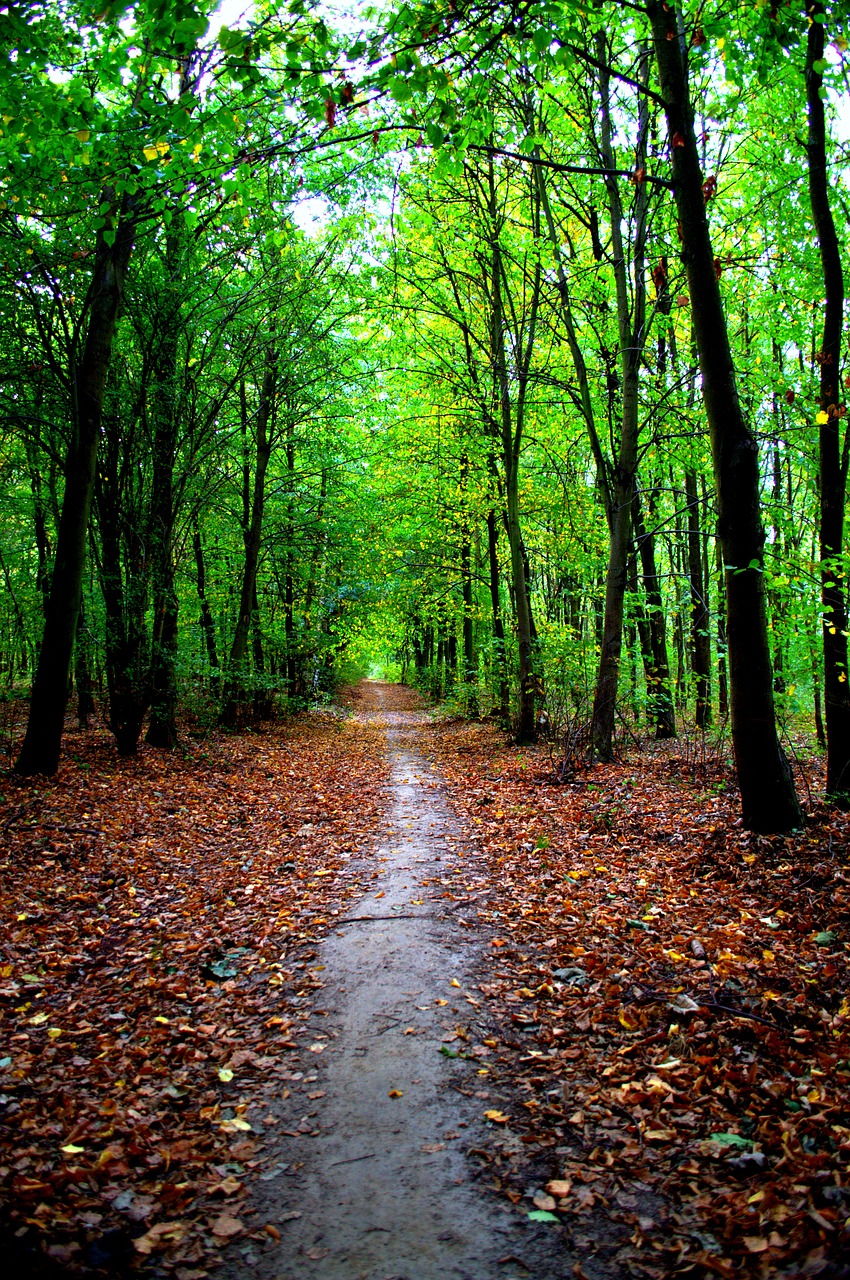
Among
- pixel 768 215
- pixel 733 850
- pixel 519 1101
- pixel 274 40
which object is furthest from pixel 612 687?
pixel 274 40

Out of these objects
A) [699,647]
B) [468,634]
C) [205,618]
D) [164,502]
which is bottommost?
[699,647]

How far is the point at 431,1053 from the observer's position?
12.8ft

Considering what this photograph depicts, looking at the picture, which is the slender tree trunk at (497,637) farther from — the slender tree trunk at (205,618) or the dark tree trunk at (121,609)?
the dark tree trunk at (121,609)

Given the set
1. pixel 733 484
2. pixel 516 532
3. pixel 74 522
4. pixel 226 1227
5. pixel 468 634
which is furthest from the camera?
pixel 468 634

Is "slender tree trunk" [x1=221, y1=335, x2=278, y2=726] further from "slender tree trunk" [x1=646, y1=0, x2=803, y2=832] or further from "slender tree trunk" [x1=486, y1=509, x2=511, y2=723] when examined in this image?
"slender tree trunk" [x1=646, y1=0, x2=803, y2=832]

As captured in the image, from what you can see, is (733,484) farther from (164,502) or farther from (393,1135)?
(164,502)

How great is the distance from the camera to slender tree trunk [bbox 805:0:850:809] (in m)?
6.34

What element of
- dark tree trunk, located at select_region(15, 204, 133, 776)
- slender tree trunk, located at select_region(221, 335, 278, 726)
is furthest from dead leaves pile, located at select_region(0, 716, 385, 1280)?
slender tree trunk, located at select_region(221, 335, 278, 726)

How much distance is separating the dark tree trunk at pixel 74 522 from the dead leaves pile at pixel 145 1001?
0.75m

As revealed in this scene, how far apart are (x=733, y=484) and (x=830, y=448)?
4.97ft

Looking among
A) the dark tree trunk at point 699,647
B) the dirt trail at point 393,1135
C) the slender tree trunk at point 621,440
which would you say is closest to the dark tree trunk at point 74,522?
the dirt trail at point 393,1135

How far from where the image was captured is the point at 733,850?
6.13m

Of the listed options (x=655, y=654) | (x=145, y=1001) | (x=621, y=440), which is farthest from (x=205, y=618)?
(x=145, y=1001)

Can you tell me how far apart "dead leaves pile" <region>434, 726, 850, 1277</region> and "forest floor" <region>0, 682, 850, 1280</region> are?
2 centimetres
